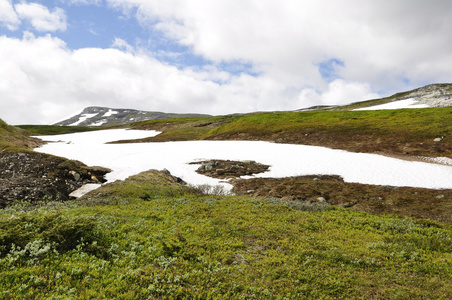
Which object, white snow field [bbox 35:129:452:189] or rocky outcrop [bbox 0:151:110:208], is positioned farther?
white snow field [bbox 35:129:452:189]

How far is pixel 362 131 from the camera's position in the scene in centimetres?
5712

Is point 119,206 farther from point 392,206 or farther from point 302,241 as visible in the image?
point 392,206

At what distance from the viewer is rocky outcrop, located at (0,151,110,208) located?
22.2 meters

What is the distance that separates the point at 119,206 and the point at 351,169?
29.6 m

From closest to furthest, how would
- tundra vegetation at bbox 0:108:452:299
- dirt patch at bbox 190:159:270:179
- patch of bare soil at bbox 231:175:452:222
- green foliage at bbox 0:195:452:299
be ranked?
green foliage at bbox 0:195:452:299
tundra vegetation at bbox 0:108:452:299
patch of bare soil at bbox 231:175:452:222
dirt patch at bbox 190:159:270:179

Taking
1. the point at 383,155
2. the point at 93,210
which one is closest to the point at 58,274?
the point at 93,210

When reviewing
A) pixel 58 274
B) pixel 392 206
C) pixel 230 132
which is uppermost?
pixel 230 132

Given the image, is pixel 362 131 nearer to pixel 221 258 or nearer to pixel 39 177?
pixel 221 258

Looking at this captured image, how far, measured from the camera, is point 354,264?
36.6 feet

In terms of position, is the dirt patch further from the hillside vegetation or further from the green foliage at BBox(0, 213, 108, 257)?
the green foliage at BBox(0, 213, 108, 257)

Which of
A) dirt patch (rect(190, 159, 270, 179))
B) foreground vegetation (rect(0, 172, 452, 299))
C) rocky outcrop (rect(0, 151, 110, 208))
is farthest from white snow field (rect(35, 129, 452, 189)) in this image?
foreground vegetation (rect(0, 172, 452, 299))

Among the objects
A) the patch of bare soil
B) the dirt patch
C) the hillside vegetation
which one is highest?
the hillside vegetation

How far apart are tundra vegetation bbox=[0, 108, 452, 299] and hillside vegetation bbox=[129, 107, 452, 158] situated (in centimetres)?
2586

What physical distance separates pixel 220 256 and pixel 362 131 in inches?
2237
